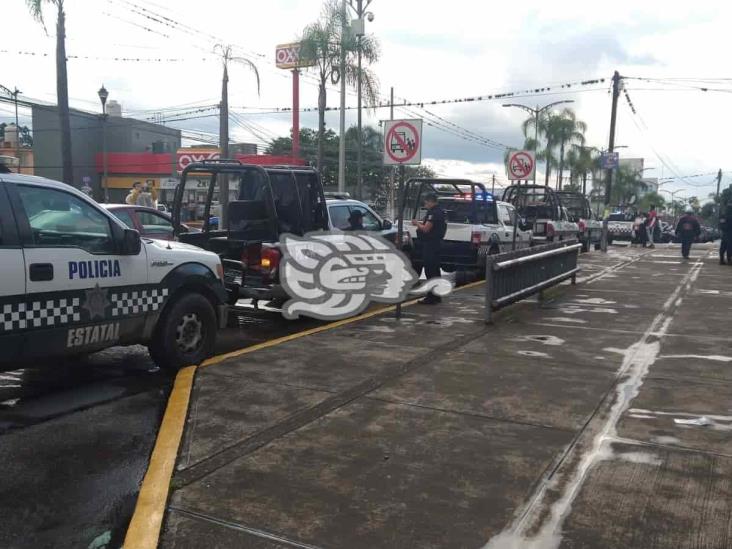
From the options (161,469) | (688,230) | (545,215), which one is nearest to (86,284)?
(161,469)

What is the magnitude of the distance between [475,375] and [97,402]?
126 inches

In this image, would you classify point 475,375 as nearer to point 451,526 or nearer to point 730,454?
point 730,454

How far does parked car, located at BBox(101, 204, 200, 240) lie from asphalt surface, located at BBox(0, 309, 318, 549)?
13.8ft

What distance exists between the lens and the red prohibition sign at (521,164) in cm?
1436

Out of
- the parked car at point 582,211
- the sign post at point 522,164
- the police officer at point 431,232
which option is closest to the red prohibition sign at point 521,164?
the sign post at point 522,164

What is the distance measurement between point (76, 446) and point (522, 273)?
6557mm

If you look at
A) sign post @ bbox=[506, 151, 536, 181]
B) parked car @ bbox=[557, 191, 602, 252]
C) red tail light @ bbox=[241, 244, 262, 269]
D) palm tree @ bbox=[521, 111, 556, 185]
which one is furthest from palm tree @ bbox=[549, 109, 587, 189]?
red tail light @ bbox=[241, 244, 262, 269]

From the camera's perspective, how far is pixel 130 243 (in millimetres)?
5590

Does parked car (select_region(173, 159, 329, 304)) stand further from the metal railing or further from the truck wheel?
the metal railing

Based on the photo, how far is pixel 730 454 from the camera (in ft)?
14.4

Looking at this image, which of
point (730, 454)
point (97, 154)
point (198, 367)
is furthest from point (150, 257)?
point (97, 154)

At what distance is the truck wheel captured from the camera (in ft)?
20.0

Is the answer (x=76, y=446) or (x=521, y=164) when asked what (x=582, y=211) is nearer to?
(x=521, y=164)

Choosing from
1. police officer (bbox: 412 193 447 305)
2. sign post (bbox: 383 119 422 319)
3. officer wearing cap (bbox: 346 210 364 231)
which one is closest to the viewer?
sign post (bbox: 383 119 422 319)
